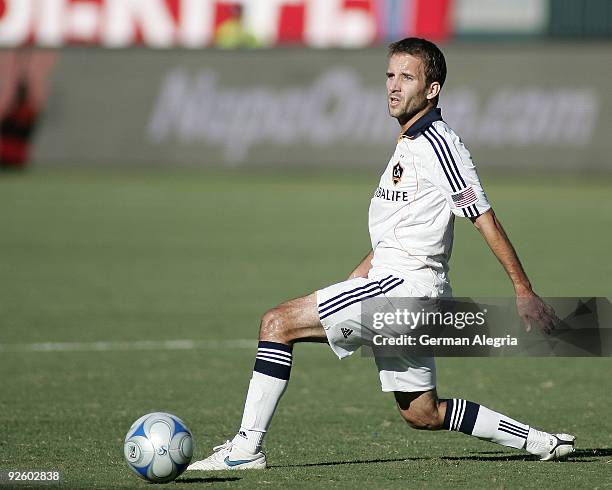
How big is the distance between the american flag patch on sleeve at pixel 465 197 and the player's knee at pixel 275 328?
3.14 ft

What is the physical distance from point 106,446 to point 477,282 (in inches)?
291

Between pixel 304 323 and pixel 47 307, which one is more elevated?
pixel 304 323

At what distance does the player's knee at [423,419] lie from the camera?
243 inches

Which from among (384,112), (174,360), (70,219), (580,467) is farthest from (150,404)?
(384,112)

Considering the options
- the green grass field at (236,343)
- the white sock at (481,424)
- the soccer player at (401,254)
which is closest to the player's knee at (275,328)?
the soccer player at (401,254)

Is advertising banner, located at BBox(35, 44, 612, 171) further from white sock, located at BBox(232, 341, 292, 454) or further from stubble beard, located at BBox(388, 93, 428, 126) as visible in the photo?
white sock, located at BBox(232, 341, 292, 454)

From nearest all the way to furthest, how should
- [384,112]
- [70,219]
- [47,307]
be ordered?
1. [47,307]
2. [70,219]
3. [384,112]

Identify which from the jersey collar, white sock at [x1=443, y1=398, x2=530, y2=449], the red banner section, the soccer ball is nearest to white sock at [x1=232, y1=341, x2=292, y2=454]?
the soccer ball

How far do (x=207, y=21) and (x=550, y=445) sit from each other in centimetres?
2562

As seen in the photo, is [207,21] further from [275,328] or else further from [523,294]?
[523,294]

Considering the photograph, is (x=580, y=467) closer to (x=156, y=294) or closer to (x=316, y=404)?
(x=316, y=404)

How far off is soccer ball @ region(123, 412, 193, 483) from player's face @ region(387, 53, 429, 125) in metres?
1.79

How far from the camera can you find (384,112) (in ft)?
80.1

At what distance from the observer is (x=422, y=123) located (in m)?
6.03
